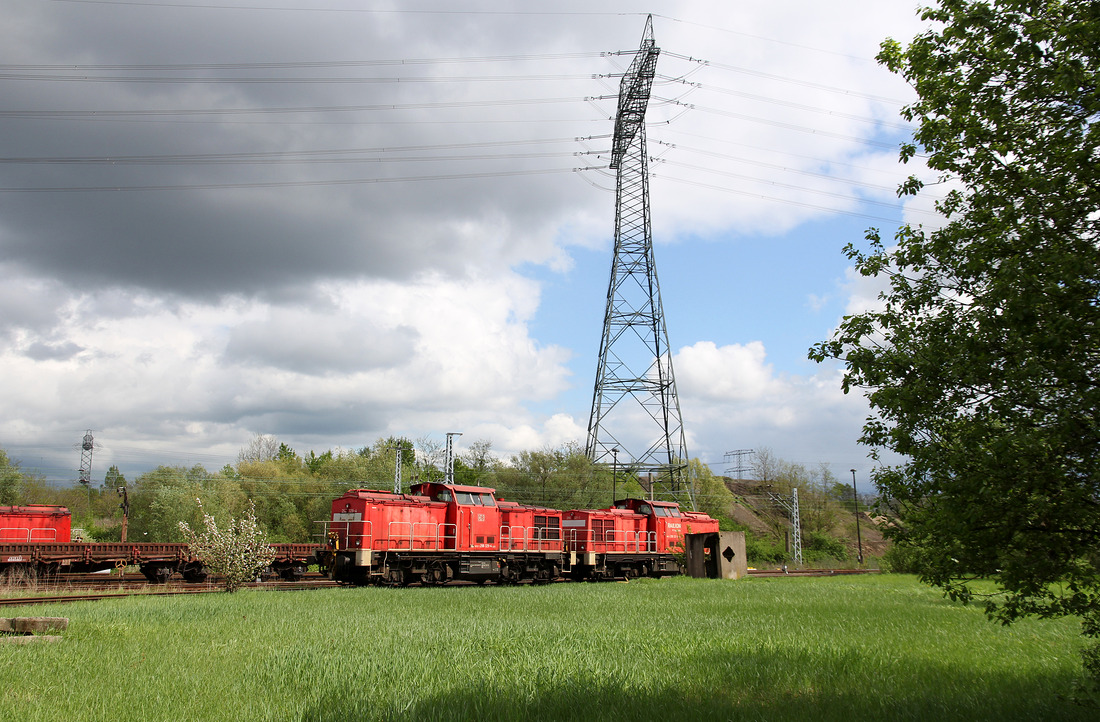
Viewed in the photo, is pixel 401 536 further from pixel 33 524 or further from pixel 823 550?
pixel 823 550

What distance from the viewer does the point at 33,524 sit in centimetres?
2906

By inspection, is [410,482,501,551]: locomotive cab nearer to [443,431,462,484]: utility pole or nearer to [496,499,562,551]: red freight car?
[496,499,562,551]: red freight car

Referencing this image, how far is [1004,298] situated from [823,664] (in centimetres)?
597

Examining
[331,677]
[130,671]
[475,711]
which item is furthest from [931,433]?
[130,671]

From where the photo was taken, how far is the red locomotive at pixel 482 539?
2588 cm

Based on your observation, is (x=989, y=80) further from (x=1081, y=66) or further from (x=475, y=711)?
(x=475, y=711)

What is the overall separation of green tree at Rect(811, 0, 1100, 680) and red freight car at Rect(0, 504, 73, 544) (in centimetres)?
3330

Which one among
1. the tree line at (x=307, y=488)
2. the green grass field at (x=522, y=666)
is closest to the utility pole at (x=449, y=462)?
the tree line at (x=307, y=488)

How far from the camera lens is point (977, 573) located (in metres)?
6.76

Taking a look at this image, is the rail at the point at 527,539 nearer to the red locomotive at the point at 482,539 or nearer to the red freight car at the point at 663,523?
the red locomotive at the point at 482,539

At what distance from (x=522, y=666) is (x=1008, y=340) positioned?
22.5 ft

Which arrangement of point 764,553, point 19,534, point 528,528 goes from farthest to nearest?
point 764,553
point 528,528
point 19,534

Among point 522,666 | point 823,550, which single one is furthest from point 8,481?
point 823,550

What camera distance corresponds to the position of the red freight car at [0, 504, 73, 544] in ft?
92.7
